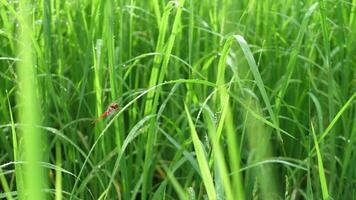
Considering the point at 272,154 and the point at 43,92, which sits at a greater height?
the point at 43,92

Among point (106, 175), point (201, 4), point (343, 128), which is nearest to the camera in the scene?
point (106, 175)

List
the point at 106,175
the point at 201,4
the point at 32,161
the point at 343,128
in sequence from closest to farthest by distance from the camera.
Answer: the point at 32,161
the point at 106,175
the point at 343,128
the point at 201,4

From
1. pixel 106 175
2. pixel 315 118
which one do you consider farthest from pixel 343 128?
pixel 106 175

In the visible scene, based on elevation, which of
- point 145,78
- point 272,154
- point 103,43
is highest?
point 103,43

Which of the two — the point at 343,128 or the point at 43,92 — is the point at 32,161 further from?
the point at 343,128

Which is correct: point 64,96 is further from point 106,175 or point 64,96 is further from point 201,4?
point 201,4

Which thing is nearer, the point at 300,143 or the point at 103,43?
the point at 103,43
